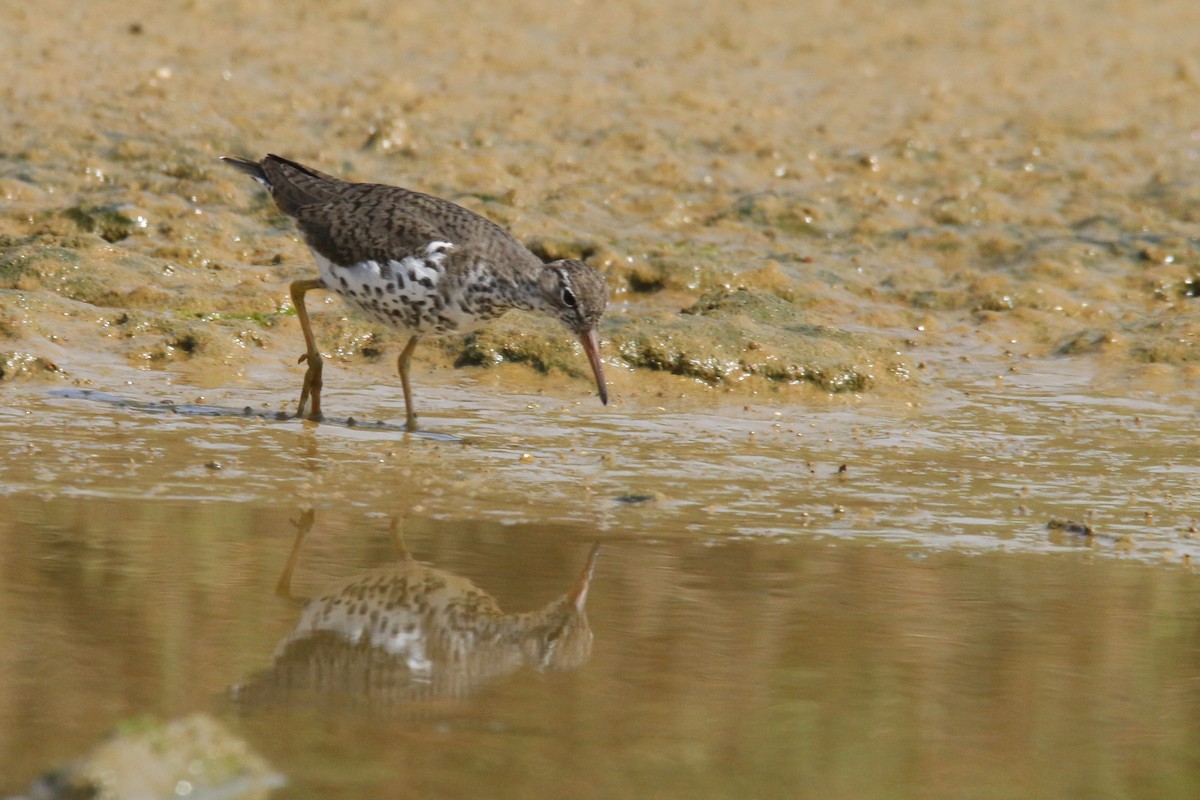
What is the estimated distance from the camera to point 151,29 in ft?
50.3

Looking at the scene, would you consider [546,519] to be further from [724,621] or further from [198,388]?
[198,388]

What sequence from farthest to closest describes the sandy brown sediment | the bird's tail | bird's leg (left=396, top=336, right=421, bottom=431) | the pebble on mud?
1. the sandy brown sediment
2. the bird's tail
3. bird's leg (left=396, top=336, right=421, bottom=431)
4. the pebble on mud

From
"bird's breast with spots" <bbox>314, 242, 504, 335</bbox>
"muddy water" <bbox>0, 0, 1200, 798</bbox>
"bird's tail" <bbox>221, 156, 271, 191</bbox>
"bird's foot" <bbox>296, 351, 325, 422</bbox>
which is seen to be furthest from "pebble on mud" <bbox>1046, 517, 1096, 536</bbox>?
"bird's tail" <bbox>221, 156, 271, 191</bbox>

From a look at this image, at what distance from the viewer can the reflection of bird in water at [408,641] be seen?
16.1 feet

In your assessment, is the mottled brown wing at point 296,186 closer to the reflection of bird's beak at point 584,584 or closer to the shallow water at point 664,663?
the shallow water at point 664,663

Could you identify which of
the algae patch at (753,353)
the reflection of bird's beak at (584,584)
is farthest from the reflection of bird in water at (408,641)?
the algae patch at (753,353)

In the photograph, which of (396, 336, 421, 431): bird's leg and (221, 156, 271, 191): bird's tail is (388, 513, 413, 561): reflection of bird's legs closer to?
(396, 336, 421, 431): bird's leg

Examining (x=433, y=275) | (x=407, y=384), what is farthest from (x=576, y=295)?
(x=407, y=384)

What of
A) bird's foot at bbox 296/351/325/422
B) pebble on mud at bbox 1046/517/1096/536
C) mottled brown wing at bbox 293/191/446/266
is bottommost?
pebble on mud at bbox 1046/517/1096/536

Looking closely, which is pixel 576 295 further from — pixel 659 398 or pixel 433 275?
pixel 659 398

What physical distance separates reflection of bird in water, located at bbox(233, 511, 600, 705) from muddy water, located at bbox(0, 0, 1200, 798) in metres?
0.05

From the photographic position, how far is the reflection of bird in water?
491 centimetres

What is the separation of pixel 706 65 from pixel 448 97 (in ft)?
8.81

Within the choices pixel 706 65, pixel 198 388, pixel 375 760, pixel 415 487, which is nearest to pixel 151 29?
pixel 706 65
